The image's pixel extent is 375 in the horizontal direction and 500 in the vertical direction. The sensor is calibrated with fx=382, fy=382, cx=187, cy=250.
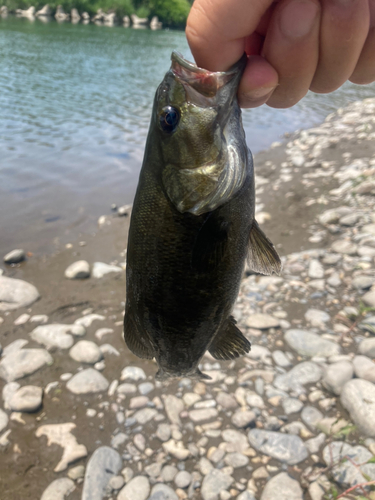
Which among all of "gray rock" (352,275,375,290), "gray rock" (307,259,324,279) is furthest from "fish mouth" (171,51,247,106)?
"gray rock" (307,259,324,279)

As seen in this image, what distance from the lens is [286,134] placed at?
15156mm

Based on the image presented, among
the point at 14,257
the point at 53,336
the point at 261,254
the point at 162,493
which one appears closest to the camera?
the point at 261,254

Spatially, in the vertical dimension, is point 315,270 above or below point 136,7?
below

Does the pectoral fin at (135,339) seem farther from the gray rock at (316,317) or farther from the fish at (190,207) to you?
the gray rock at (316,317)

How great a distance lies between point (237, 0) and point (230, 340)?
172 cm

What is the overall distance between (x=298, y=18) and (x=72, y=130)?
12.9m

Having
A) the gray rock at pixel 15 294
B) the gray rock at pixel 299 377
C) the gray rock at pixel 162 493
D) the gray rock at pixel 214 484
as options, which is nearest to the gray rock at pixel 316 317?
the gray rock at pixel 299 377

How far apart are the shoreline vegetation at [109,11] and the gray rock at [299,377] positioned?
188 feet

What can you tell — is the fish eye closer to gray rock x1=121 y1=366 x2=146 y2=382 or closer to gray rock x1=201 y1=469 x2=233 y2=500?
gray rock x1=201 y1=469 x2=233 y2=500

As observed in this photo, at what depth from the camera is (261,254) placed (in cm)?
206

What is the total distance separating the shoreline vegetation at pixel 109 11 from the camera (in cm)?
5172

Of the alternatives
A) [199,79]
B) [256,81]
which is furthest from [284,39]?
[199,79]

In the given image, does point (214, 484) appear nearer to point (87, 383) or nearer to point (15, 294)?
point (87, 383)

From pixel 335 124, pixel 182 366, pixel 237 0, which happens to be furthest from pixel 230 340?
pixel 335 124
